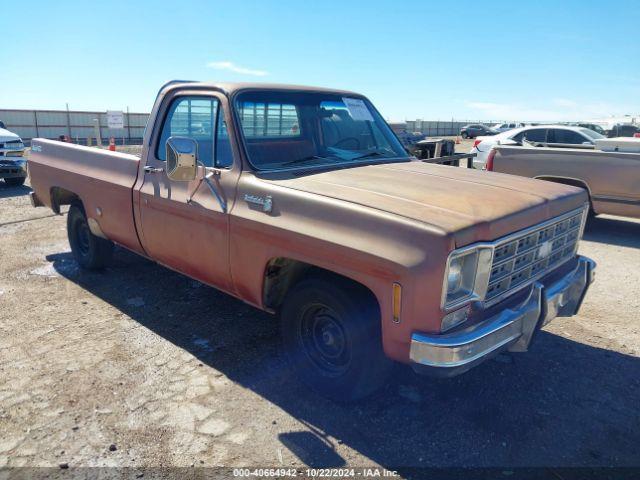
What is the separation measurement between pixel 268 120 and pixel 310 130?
1.27ft

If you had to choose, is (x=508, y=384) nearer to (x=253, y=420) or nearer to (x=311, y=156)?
(x=253, y=420)

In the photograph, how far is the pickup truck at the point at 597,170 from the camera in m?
7.18

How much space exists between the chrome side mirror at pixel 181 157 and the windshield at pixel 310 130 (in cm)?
38

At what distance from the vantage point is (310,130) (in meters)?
4.10

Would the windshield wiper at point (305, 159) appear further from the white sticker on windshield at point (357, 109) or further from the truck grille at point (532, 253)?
the truck grille at point (532, 253)

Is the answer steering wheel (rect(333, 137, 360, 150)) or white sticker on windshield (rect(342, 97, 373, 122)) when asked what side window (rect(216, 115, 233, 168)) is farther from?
white sticker on windshield (rect(342, 97, 373, 122))

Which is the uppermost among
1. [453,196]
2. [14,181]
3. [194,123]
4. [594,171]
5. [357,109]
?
[357,109]

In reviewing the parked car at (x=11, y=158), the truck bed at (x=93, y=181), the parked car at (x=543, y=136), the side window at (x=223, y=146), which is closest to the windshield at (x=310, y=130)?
the side window at (x=223, y=146)

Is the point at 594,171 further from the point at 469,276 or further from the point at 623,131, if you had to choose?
the point at 623,131

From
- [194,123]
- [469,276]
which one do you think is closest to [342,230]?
[469,276]

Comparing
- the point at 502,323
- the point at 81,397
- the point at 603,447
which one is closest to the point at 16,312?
the point at 81,397

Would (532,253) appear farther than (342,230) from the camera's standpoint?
Yes

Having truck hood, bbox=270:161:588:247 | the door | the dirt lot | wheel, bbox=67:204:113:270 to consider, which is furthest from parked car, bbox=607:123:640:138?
the door

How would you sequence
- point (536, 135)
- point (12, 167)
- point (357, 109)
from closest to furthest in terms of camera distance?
1. point (357, 109)
2. point (12, 167)
3. point (536, 135)
